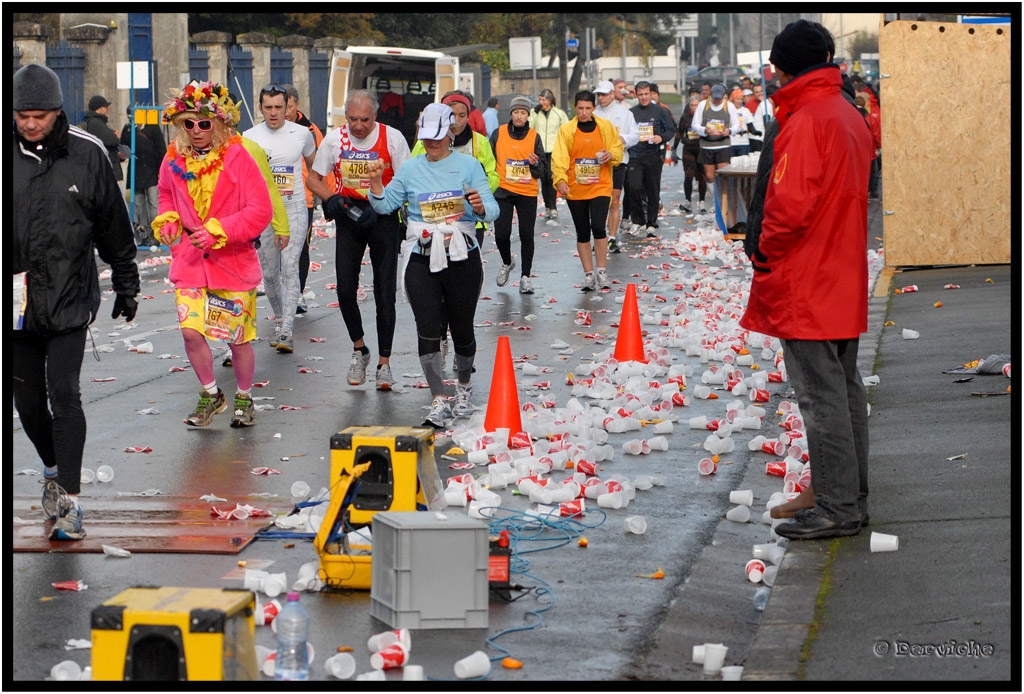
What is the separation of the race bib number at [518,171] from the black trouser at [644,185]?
20.1 ft

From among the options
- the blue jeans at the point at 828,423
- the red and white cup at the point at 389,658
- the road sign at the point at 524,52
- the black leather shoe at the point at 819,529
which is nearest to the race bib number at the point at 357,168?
the blue jeans at the point at 828,423

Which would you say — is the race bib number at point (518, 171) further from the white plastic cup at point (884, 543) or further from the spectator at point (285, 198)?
the white plastic cup at point (884, 543)

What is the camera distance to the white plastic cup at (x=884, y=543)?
248 inches

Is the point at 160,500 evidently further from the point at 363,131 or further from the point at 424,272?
the point at 363,131

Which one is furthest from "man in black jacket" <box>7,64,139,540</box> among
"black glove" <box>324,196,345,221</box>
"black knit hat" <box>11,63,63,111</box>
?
"black glove" <box>324,196,345,221</box>

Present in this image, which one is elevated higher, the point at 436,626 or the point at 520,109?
the point at 520,109

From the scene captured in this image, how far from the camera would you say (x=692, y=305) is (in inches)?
586

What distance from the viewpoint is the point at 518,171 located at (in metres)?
15.8

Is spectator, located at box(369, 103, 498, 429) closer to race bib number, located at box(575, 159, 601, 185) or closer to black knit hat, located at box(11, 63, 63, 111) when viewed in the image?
black knit hat, located at box(11, 63, 63, 111)

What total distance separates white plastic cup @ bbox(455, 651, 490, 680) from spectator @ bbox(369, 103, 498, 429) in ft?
14.1

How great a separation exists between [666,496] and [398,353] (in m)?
5.09

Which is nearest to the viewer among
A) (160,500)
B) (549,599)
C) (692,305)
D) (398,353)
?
(549,599)

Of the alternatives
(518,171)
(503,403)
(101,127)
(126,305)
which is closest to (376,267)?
(503,403)

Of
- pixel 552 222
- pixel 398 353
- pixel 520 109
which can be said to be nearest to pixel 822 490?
pixel 398 353
